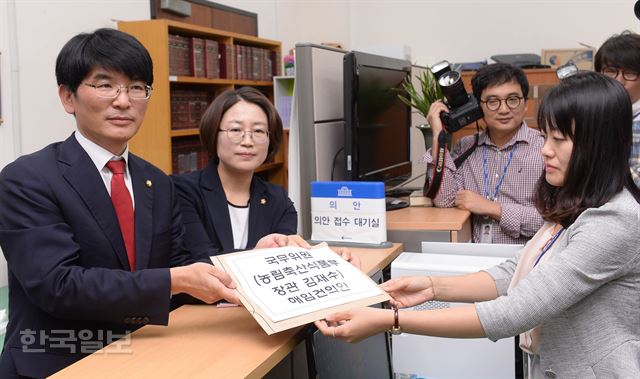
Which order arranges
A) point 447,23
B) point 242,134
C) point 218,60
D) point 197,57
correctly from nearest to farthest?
1. point 242,134
2. point 197,57
3. point 218,60
4. point 447,23

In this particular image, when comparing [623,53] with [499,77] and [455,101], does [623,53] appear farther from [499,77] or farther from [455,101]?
[455,101]

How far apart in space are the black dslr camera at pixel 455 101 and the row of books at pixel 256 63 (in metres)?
2.51

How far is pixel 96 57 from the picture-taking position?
1.39 metres

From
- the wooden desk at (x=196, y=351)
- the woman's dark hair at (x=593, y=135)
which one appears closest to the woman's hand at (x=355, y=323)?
the wooden desk at (x=196, y=351)

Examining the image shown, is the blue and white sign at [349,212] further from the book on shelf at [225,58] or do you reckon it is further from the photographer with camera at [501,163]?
the book on shelf at [225,58]

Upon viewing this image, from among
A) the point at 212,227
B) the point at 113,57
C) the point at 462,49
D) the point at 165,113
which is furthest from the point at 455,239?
the point at 462,49

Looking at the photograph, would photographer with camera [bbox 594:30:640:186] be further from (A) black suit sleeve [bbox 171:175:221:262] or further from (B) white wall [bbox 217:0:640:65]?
(B) white wall [bbox 217:0:640:65]

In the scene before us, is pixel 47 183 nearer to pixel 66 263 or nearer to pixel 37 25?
pixel 66 263

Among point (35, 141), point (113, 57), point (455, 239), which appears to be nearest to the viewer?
point (113, 57)

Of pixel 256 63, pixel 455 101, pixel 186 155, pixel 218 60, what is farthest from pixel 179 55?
pixel 455 101

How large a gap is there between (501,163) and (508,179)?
8cm

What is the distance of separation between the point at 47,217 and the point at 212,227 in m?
0.68

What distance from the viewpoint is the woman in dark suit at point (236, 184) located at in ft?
6.31

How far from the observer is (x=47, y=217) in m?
1.27
